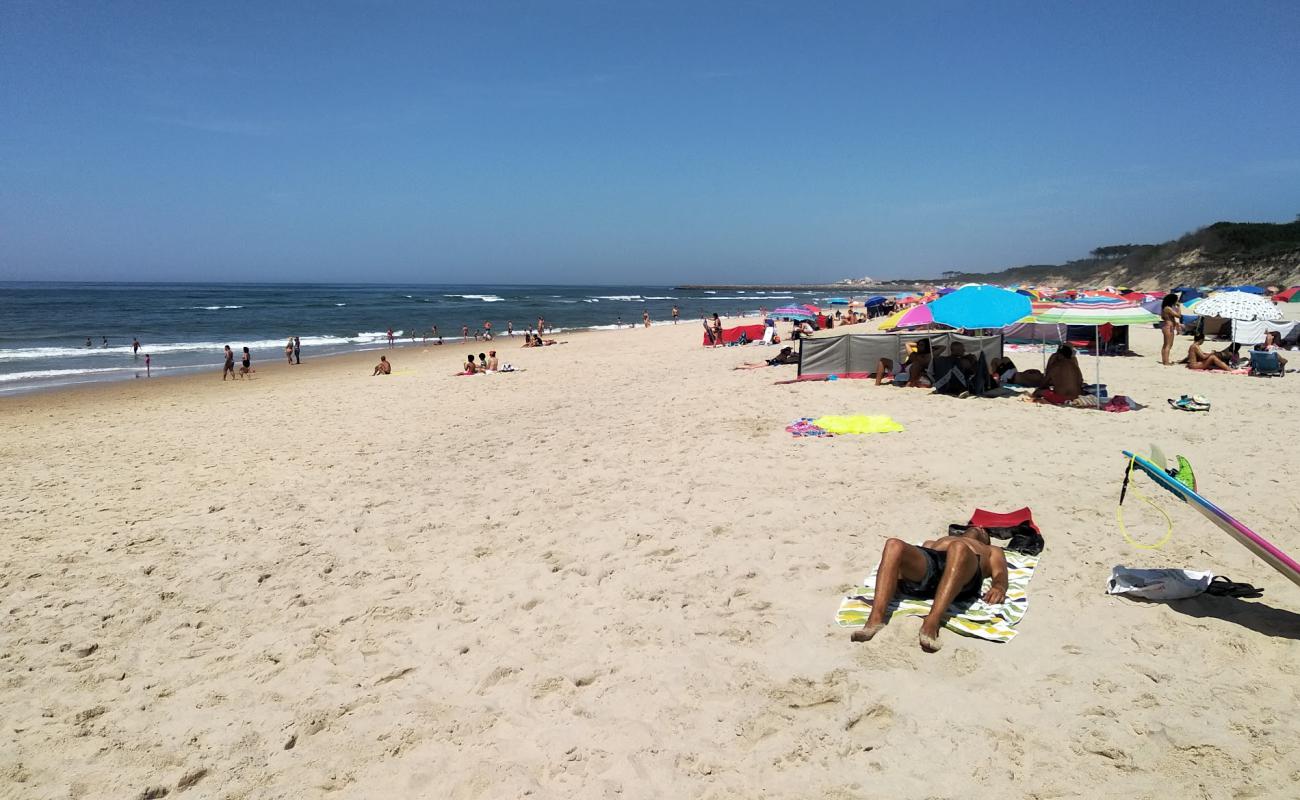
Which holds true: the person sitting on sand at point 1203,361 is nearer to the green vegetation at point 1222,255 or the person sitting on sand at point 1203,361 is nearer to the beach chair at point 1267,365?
the beach chair at point 1267,365

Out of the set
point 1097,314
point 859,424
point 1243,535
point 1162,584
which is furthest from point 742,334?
point 1243,535

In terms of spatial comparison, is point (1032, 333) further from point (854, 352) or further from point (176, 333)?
point (176, 333)

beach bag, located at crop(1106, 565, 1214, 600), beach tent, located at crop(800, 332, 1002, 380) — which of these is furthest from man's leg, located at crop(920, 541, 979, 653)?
beach tent, located at crop(800, 332, 1002, 380)

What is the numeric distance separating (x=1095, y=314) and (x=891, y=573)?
7.53m

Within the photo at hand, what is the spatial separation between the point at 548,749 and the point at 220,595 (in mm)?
3057

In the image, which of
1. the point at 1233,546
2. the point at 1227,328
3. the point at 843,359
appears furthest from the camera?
the point at 1227,328

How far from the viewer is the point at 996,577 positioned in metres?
3.98

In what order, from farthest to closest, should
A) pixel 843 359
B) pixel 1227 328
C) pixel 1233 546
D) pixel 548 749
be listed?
1. pixel 1227 328
2. pixel 843 359
3. pixel 1233 546
4. pixel 548 749

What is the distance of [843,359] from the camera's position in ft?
41.1

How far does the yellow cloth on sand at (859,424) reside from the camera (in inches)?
324

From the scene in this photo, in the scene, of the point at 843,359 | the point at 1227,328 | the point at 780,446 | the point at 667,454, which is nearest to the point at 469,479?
the point at 667,454

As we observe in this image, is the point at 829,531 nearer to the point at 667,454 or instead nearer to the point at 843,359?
the point at 667,454

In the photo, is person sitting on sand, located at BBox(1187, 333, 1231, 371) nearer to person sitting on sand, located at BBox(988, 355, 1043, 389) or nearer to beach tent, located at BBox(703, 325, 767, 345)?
person sitting on sand, located at BBox(988, 355, 1043, 389)

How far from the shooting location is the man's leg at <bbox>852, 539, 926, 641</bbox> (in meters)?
3.70
